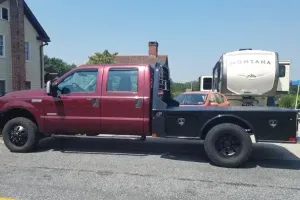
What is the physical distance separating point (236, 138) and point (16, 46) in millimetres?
18739

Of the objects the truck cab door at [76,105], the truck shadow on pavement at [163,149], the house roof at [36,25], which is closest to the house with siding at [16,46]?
the house roof at [36,25]

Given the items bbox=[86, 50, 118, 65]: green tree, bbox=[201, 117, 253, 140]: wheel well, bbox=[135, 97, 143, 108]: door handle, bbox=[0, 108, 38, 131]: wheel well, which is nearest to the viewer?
bbox=[201, 117, 253, 140]: wheel well

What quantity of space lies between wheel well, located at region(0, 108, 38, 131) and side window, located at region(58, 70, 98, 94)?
0.96 meters

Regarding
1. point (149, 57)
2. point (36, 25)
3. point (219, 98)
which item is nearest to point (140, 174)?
point (219, 98)

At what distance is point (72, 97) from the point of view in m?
6.91

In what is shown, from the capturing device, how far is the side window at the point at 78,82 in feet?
22.8

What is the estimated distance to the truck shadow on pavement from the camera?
6.62 meters

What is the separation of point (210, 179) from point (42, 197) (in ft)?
8.54

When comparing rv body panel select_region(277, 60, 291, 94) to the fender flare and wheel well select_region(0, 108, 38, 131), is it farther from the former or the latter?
wheel well select_region(0, 108, 38, 131)

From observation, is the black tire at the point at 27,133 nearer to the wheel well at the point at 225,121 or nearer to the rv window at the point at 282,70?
the wheel well at the point at 225,121

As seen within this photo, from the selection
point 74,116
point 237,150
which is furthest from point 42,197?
point 237,150

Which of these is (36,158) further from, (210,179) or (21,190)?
(210,179)

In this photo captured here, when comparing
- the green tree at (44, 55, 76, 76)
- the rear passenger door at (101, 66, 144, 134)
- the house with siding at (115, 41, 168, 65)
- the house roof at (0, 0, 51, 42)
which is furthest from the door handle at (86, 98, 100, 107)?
the green tree at (44, 55, 76, 76)

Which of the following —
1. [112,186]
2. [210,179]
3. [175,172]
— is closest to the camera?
[112,186]
